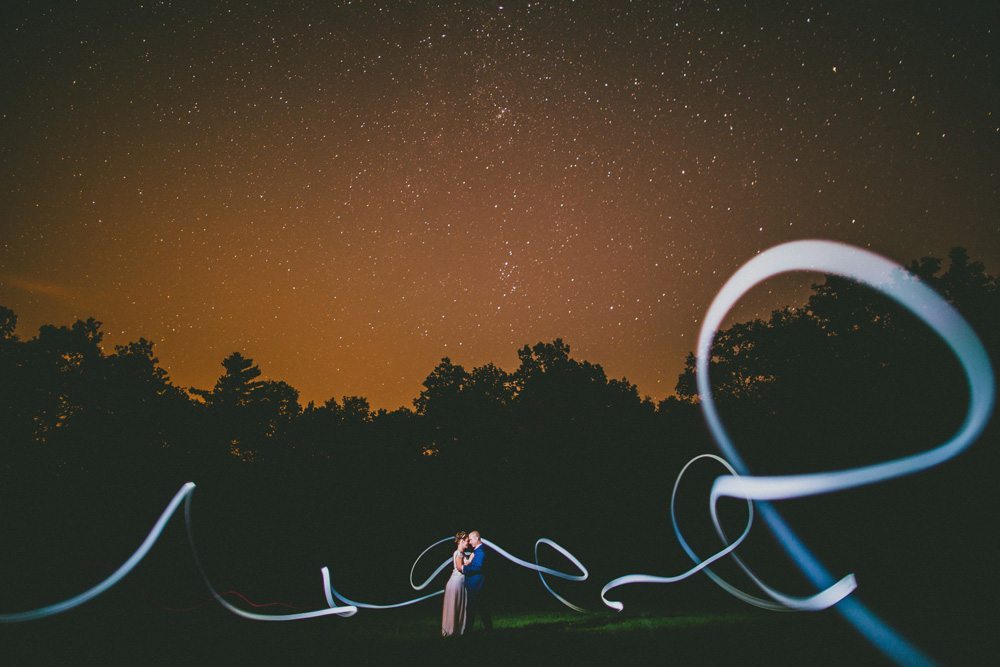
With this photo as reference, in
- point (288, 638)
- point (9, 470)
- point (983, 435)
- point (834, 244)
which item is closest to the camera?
point (288, 638)

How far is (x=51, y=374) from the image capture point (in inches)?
1460

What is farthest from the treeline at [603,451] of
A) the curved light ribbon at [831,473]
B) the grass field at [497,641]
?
the grass field at [497,641]

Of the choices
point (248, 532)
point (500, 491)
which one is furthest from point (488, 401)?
point (248, 532)

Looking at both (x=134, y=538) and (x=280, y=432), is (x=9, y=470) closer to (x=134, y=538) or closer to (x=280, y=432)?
(x=134, y=538)

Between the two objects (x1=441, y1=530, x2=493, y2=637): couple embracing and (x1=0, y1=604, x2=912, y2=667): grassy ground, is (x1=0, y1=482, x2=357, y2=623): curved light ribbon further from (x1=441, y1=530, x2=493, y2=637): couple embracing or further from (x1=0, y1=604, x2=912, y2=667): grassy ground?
(x1=441, y1=530, x2=493, y2=637): couple embracing

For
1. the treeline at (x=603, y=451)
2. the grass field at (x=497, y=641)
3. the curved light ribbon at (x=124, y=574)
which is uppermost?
the treeline at (x=603, y=451)

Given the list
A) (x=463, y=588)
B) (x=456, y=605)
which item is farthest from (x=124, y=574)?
(x=463, y=588)

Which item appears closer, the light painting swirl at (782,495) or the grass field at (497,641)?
the grass field at (497,641)

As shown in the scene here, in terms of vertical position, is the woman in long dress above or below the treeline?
below

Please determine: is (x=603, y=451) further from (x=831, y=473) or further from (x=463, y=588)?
(x=463, y=588)

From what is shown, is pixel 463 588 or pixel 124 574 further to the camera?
pixel 124 574

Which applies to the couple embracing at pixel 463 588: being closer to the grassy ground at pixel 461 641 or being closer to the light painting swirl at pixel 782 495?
the grassy ground at pixel 461 641

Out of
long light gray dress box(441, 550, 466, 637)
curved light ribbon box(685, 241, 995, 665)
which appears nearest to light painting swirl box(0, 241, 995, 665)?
curved light ribbon box(685, 241, 995, 665)

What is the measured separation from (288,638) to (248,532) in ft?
50.6
